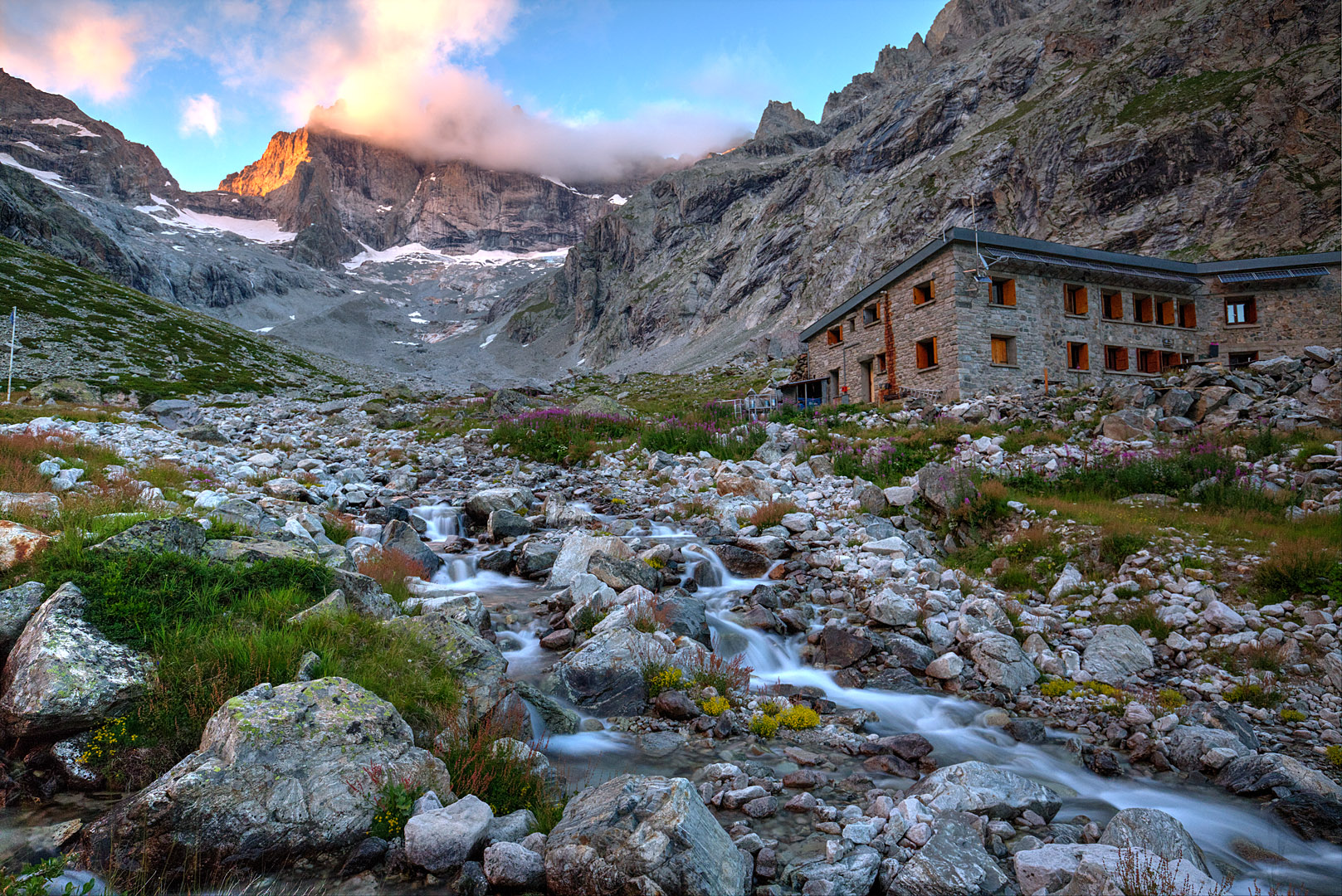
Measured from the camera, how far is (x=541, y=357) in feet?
556

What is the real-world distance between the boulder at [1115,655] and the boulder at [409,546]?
11.0 m

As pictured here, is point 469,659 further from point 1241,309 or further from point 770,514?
point 1241,309

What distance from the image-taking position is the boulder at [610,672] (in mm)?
7211

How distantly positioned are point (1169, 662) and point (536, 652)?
892 cm

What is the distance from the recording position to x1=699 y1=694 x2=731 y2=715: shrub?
712 cm

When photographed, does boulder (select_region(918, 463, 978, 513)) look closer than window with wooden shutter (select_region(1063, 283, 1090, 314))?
Yes

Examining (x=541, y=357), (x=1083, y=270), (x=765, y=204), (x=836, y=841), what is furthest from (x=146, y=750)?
(x=541, y=357)

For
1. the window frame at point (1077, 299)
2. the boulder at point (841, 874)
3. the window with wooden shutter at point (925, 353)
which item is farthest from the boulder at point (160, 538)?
the window frame at point (1077, 299)

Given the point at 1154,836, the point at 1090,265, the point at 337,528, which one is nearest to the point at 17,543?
the point at 337,528

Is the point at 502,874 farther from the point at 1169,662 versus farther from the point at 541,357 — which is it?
the point at 541,357

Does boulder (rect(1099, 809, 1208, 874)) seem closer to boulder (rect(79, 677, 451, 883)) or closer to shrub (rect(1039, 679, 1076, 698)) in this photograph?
shrub (rect(1039, 679, 1076, 698))

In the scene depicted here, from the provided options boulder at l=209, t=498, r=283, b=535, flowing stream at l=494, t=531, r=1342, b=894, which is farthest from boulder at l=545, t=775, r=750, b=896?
boulder at l=209, t=498, r=283, b=535

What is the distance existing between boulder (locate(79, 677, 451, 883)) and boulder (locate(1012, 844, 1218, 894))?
14.3 ft

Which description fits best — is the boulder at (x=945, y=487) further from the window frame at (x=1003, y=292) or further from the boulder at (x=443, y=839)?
the window frame at (x=1003, y=292)
